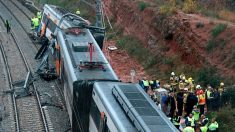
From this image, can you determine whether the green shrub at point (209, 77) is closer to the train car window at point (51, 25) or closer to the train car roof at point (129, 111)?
the train car roof at point (129, 111)

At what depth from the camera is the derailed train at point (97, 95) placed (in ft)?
41.7

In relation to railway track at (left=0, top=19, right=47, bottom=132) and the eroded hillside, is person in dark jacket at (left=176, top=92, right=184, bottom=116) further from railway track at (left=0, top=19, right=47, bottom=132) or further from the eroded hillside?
railway track at (left=0, top=19, right=47, bottom=132)

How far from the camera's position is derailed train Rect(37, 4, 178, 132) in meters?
12.7

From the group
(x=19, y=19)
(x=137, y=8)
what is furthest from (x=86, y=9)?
(x=137, y=8)

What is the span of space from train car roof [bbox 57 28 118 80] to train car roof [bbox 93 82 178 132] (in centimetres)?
118

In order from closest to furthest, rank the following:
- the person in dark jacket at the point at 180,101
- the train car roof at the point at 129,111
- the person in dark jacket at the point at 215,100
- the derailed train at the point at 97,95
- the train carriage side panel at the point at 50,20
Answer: the train car roof at the point at 129,111
the derailed train at the point at 97,95
the person in dark jacket at the point at 180,101
the person in dark jacket at the point at 215,100
the train carriage side panel at the point at 50,20

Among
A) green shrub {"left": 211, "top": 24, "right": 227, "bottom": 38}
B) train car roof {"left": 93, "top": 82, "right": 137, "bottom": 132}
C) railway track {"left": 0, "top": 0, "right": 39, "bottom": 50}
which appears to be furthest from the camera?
railway track {"left": 0, "top": 0, "right": 39, "bottom": 50}

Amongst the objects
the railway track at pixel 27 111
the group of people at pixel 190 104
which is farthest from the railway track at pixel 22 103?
the group of people at pixel 190 104

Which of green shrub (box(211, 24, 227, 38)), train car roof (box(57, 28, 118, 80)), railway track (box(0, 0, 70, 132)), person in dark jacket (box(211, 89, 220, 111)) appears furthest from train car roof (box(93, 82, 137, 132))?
green shrub (box(211, 24, 227, 38))

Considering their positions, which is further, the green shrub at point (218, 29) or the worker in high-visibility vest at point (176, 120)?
the green shrub at point (218, 29)

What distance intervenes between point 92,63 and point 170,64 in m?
9.37

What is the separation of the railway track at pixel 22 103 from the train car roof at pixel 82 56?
10.8ft

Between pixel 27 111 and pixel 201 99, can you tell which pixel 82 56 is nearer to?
pixel 27 111

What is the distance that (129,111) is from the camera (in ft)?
42.8
